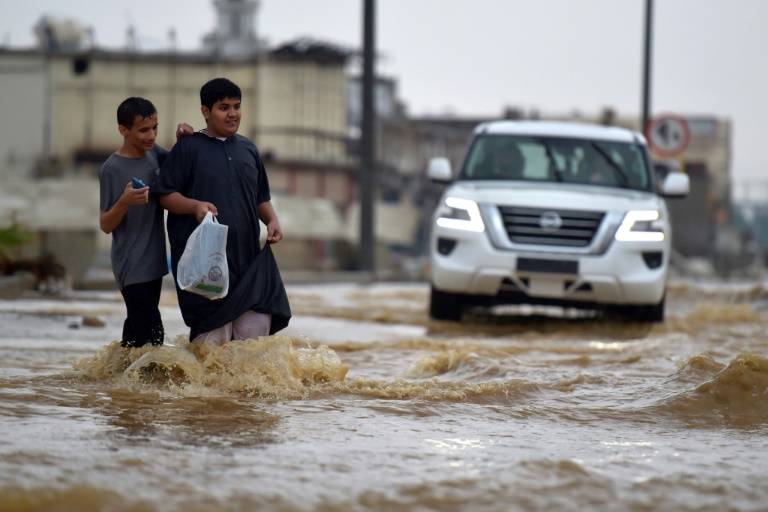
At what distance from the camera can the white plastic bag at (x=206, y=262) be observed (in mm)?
5820

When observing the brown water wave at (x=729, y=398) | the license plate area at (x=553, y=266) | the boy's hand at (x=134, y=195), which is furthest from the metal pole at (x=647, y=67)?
the boy's hand at (x=134, y=195)

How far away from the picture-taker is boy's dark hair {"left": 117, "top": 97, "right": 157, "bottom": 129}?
20.1 feet

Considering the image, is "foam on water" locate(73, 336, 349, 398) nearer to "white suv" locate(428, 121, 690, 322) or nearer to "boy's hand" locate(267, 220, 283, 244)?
"boy's hand" locate(267, 220, 283, 244)

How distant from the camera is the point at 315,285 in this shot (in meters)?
20.8

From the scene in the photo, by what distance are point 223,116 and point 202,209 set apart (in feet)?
Result: 1.52

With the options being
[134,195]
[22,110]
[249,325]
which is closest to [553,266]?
[249,325]

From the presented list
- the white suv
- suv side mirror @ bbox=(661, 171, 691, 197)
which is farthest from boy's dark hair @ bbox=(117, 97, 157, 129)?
suv side mirror @ bbox=(661, 171, 691, 197)

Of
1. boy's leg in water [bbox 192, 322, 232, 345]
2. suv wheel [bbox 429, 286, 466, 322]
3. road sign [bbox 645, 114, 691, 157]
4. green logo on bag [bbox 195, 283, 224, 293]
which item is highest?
road sign [bbox 645, 114, 691, 157]

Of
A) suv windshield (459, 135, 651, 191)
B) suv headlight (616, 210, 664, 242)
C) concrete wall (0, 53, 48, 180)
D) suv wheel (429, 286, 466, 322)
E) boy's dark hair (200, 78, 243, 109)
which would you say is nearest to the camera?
boy's dark hair (200, 78, 243, 109)

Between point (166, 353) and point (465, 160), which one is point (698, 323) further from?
point (166, 353)

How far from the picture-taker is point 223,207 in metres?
6.07

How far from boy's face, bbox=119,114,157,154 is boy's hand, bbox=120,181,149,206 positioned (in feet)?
1.01

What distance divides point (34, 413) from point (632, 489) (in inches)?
98.8

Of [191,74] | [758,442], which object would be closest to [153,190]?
[758,442]
